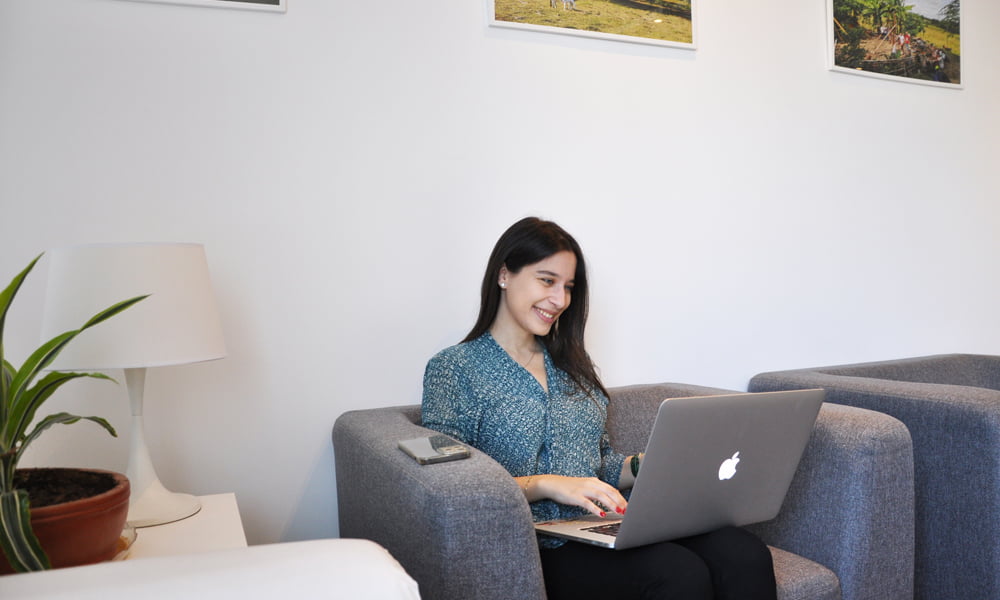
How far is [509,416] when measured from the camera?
5.87ft

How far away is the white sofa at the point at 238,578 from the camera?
639 millimetres

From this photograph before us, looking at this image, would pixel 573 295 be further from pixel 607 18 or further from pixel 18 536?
pixel 18 536

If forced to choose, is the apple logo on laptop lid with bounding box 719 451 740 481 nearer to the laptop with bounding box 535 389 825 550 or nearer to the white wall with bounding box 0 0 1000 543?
the laptop with bounding box 535 389 825 550

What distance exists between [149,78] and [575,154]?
116 cm

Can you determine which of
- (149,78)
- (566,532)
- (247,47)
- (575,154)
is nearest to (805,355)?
(575,154)

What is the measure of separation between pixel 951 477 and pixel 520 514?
4.36 ft

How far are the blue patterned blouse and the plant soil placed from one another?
2.43 feet

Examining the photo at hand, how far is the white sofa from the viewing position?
2.10 ft

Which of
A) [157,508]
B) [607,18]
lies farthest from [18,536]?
[607,18]

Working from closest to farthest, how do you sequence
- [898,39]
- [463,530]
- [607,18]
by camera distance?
[463,530], [607,18], [898,39]

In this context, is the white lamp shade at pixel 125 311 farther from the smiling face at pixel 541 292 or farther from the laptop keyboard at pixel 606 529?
the laptop keyboard at pixel 606 529

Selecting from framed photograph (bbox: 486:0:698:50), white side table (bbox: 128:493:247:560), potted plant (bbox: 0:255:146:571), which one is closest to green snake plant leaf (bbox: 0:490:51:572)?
potted plant (bbox: 0:255:146:571)

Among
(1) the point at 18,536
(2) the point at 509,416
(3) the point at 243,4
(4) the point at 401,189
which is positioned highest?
(3) the point at 243,4

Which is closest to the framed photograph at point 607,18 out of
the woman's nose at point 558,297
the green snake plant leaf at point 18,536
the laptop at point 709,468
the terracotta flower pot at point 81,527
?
the woman's nose at point 558,297
